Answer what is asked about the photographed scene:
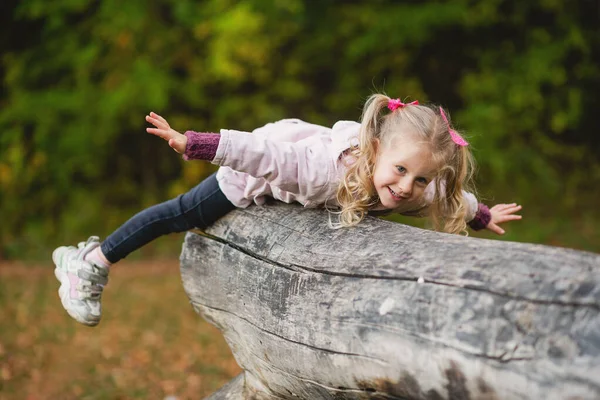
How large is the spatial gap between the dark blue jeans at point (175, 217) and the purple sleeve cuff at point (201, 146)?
470mm

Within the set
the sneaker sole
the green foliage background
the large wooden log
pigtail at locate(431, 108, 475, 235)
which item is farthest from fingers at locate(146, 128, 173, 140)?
the green foliage background

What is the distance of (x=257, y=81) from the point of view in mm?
9359

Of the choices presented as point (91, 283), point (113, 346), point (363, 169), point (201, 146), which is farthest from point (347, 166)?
point (113, 346)

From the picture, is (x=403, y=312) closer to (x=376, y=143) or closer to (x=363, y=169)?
(x=363, y=169)

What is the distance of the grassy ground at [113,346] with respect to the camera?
4777 mm

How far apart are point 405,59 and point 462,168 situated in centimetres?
692

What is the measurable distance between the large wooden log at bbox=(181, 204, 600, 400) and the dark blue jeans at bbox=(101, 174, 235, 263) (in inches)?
9.5

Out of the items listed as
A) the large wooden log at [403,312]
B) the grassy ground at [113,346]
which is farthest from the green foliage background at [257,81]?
the large wooden log at [403,312]

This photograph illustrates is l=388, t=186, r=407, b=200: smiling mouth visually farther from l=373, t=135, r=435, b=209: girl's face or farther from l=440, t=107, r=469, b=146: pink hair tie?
l=440, t=107, r=469, b=146: pink hair tie

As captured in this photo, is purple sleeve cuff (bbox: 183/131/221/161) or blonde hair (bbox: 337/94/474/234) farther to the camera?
blonde hair (bbox: 337/94/474/234)

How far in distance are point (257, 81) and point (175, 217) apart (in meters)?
6.52

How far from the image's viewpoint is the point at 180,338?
235 inches

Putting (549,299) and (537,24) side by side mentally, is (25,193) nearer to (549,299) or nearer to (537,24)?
(537,24)

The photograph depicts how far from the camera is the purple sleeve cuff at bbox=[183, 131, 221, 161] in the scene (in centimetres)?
246
